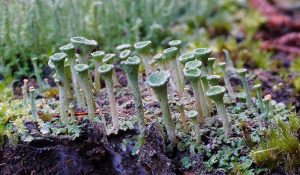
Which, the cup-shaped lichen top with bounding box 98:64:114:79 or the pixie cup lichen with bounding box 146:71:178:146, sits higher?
the cup-shaped lichen top with bounding box 98:64:114:79

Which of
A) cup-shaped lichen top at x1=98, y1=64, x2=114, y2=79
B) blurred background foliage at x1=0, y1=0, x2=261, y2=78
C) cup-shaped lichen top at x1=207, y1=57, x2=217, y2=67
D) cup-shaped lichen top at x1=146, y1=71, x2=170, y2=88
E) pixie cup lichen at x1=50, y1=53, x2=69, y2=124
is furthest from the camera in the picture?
blurred background foliage at x1=0, y1=0, x2=261, y2=78

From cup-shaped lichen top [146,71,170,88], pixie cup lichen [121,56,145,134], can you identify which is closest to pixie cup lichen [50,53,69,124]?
pixie cup lichen [121,56,145,134]

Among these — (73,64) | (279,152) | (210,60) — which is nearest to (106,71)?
(73,64)

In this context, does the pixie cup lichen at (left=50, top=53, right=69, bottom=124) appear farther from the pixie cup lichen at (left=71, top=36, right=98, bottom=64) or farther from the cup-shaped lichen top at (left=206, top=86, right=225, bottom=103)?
the cup-shaped lichen top at (left=206, top=86, right=225, bottom=103)

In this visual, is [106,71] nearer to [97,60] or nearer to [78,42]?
[78,42]

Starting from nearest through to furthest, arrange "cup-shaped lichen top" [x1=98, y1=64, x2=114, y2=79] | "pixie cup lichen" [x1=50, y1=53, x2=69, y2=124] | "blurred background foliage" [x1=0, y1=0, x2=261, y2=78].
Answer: "cup-shaped lichen top" [x1=98, y1=64, x2=114, y2=79], "pixie cup lichen" [x1=50, y1=53, x2=69, y2=124], "blurred background foliage" [x1=0, y1=0, x2=261, y2=78]
